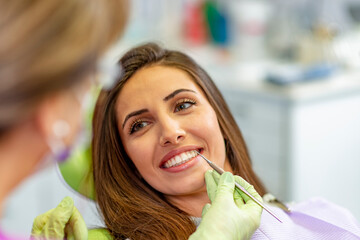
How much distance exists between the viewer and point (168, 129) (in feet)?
3.37

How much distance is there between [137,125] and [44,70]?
51 cm

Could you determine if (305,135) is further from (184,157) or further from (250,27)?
(184,157)

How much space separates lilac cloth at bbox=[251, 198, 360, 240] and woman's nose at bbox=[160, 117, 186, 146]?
24 cm

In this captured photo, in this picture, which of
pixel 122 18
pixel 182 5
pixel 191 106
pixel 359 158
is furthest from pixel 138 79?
pixel 182 5

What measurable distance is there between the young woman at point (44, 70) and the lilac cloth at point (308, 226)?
0.50m

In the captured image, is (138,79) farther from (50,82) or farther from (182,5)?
(182,5)

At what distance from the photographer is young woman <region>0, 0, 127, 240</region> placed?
584 mm

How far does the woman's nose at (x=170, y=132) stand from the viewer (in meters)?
1.02


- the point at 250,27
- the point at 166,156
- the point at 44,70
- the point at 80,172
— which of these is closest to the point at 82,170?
the point at 80,172

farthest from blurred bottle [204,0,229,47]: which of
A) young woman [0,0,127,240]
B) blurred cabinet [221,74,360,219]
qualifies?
young woman [0,0,127,240]

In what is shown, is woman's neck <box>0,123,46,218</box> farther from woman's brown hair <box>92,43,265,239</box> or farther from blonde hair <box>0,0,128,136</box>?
woman's brown hair <box>92,43,265,239</box>

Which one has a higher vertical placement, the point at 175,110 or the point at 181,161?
the point at 175,110

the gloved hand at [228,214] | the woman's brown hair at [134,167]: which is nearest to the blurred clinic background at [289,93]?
the woman's brown hair at [134,167]

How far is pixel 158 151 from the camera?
3.46 ft
